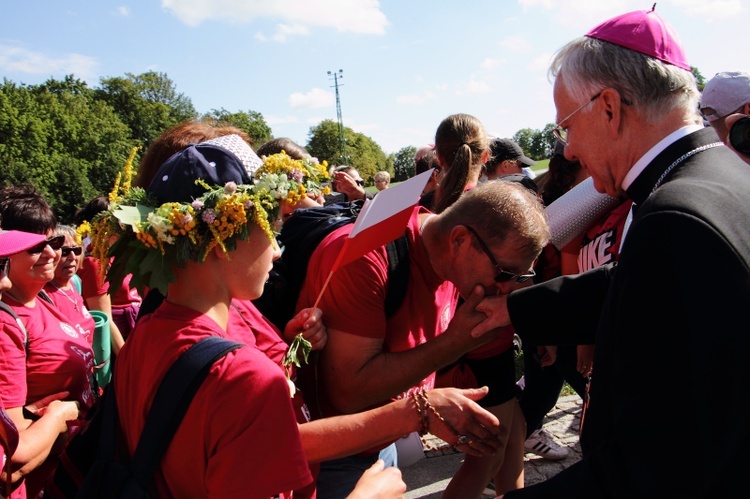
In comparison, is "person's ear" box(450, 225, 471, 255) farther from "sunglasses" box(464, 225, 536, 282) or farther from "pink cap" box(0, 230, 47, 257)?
"pink cap" box(0, 230, 47, 257)

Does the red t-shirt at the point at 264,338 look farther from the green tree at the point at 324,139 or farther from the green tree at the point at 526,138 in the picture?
the green tree at the point at 324,139

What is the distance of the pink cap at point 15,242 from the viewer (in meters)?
2.45

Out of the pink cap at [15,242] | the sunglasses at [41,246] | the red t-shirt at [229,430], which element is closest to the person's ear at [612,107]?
the red t-shirt at [229,430]

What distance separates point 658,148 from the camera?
61.5 inches

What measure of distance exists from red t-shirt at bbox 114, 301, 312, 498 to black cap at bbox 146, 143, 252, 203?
1.41 feet

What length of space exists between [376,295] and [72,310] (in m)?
2.20

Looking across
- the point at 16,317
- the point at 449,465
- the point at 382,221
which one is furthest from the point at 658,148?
the point at 449,465

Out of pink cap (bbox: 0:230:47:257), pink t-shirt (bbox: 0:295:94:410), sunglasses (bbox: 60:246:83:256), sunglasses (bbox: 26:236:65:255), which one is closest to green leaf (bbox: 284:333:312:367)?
pink t-shirt (bbox: 0:295:94:410)

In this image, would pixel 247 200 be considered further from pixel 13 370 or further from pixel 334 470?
pixel 13 370

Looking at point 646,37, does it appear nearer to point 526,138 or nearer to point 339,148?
point 526,138

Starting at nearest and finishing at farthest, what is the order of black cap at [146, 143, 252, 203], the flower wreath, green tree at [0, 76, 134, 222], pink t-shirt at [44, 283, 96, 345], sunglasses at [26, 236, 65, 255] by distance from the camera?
the flower wreath < black cap at [146, 143, 252, 203] < sunglasses at [26, 236, 65, 255] < pink t-shirt at [44, 283, 96, 345] < green tree at [0, 76, 134, 222]

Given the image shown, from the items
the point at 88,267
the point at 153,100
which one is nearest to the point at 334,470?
the point at 88,267

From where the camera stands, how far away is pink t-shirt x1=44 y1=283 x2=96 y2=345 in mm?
3227

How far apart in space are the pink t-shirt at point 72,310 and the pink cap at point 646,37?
3.02 m
